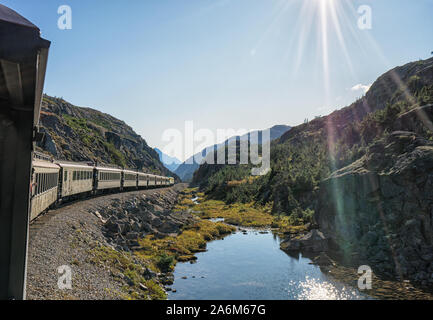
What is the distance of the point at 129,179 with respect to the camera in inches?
2183

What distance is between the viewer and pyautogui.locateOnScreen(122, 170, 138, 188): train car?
51531mm

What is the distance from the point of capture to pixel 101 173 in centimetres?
3938

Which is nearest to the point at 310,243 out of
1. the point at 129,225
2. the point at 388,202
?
the point at 388,202

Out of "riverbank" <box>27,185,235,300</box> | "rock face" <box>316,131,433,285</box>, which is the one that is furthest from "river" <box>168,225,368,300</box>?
"rock face" <box>316,131,433,285</box>

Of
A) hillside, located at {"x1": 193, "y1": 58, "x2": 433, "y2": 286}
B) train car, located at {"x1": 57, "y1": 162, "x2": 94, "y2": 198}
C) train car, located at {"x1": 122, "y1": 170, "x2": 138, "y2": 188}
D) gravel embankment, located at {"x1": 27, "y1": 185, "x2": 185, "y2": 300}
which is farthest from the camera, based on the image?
train car, located at {"x1": 122, "y1": 170, "x2": 138, "y2": 188}

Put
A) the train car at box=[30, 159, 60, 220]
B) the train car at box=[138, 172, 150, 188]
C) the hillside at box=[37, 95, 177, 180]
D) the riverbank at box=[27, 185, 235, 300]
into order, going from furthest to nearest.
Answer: the hillside at box=[37, 95, 177, 180] < the train car at box=[138, 172, 150, 188] < the train car at box=[30, 159, 60, 220] < the riverbank at box=[27, 185, 235, 300]

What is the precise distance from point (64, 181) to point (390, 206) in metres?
28.8

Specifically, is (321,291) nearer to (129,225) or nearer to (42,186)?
(129,225)

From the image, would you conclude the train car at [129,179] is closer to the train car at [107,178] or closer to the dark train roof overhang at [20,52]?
the train car at [107,178]

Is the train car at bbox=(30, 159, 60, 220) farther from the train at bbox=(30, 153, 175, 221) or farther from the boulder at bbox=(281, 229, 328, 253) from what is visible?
the boulder at bbox=(281, 229, 328, 253)

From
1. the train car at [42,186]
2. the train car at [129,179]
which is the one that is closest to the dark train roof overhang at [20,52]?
the train car at [42,186]
